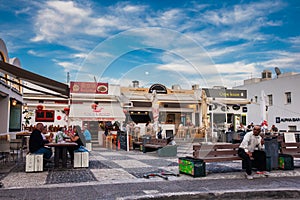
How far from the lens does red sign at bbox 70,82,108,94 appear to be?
21.0 meters

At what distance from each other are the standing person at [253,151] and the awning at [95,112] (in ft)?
35.0

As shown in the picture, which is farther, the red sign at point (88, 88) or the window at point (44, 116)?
the window at point (44, 116)

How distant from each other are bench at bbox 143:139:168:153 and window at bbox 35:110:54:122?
14.0 m

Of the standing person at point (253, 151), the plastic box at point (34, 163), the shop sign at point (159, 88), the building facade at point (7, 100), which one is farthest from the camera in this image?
the shop sign at point (159, 88)

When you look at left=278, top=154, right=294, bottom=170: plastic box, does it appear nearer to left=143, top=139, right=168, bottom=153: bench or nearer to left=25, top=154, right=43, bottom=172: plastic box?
left=143, top=139, right=168, bottom=153: bench

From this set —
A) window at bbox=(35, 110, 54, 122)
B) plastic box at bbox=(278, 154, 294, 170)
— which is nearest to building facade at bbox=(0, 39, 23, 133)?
window at bbox=(35, 110, 54, 122)

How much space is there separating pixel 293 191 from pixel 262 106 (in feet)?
37.8

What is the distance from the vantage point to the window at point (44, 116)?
2483cm

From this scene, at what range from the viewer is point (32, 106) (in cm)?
2394

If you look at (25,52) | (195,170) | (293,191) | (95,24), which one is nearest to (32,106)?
(25,52)

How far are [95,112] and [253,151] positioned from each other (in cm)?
1160

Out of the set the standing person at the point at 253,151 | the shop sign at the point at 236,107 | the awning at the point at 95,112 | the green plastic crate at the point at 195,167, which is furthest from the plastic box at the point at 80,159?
the shop sign at the point at 236,107

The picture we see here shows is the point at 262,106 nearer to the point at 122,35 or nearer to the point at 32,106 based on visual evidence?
the point at 122,35

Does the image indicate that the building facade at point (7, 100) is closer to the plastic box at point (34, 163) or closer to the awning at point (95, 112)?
the awning at point (95, 112)
